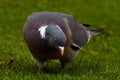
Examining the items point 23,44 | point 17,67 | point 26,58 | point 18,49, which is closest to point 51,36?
point 17,67

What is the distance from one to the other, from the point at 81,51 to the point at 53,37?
124 inches

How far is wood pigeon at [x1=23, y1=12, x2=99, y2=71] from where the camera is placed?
6439 mm

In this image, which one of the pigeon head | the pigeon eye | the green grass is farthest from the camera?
the green grass

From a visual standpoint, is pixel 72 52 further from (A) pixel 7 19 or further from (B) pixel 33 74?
(A) pixel 7 19

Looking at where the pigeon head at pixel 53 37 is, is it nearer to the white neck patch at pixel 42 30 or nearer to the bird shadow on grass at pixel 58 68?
the white neck patch at pixel 42 30

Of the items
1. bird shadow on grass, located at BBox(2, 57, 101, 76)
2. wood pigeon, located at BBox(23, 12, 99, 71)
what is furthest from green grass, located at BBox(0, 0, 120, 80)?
wood pigeon, located at BBox(23, 12, 99, 71)

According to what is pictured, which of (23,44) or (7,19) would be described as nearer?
(23,44)

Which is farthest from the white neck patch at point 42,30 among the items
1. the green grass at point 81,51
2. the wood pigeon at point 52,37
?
the green grass at point 81,51

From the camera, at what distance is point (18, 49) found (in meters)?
9.05

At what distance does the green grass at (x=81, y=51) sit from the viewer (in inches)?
286

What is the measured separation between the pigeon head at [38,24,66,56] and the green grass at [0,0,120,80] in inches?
21.9

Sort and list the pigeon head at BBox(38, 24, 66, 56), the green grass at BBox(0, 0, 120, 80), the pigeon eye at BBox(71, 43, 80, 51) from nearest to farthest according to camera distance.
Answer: the pigeon head at BBox(38, 24, 66, 56), the pigeon eye at BBox(71, 43, 80, 51), the green grass at BBox(0, 0, 120, 80)

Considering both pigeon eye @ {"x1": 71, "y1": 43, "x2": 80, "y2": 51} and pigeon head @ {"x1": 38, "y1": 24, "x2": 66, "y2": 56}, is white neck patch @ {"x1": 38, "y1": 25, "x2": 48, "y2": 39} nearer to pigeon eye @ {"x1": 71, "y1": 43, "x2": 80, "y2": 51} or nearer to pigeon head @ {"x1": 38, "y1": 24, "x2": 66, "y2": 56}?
pigeon head @ {"x1": 38, "y1": 24, "x2": 66, "y2": 56}

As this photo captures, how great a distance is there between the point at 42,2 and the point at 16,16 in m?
2.30
